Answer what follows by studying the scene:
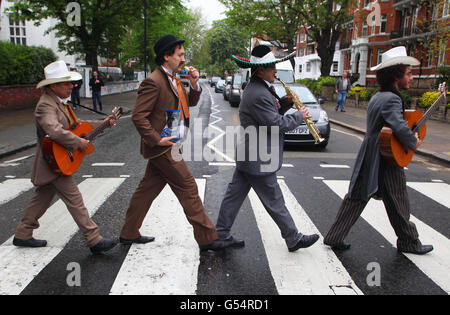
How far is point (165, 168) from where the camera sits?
365 cm

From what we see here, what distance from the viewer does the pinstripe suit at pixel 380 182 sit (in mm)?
3596

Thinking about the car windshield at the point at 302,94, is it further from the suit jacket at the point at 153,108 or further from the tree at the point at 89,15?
the tree at the point at 89,15

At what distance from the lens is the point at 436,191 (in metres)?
6.32

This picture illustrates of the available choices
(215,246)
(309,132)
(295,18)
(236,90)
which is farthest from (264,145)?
(295,18)

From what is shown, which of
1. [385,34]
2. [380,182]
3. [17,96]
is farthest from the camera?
[385,34]

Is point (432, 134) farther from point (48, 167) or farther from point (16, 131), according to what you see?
point (16, 131)

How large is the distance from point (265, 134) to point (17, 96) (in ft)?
56.6

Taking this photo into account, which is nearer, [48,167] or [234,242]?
[48,167]

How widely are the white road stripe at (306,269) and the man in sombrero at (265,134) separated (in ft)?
0.50

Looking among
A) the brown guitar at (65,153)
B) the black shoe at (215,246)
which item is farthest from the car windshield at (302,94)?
the brown guitar at (65,153)

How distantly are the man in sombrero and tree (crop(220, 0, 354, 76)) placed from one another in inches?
990

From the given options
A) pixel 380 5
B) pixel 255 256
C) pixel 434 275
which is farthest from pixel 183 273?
pixel 380 5

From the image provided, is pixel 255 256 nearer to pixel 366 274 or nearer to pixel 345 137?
pixel 366 274
